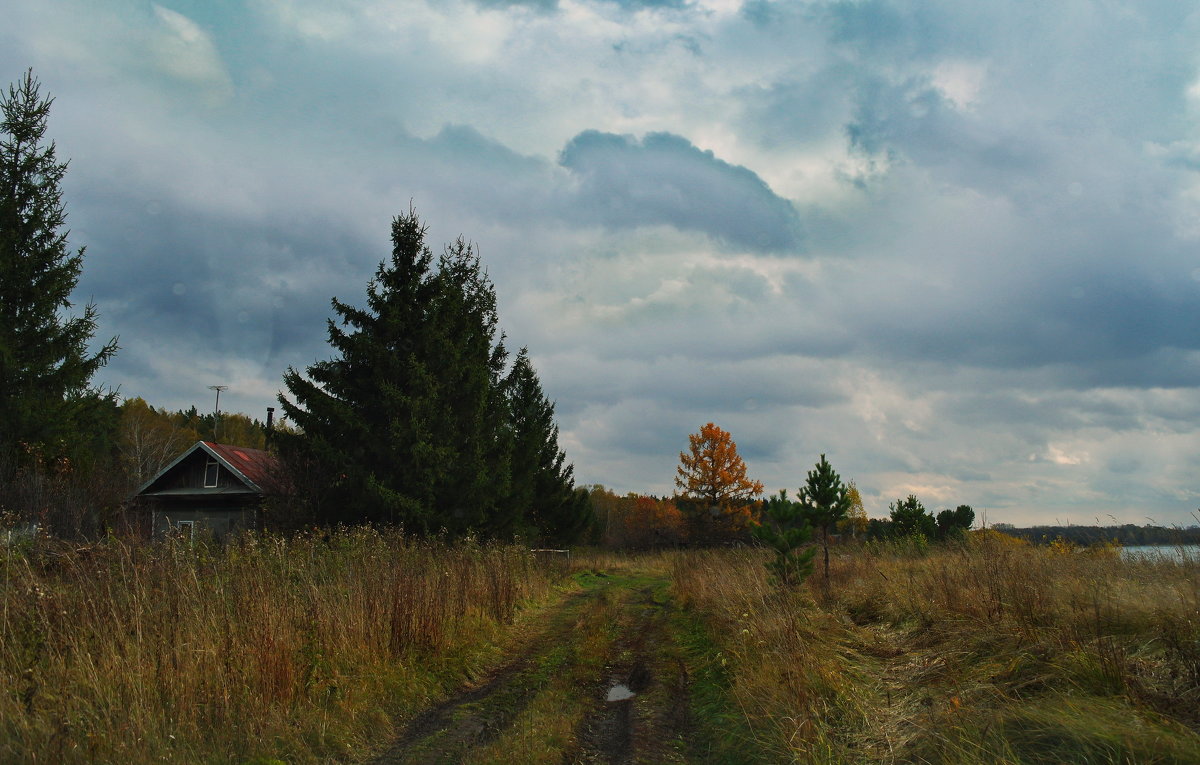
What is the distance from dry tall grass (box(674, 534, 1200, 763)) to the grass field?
28mm

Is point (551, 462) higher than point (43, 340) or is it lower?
lower

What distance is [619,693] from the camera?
25.6ft

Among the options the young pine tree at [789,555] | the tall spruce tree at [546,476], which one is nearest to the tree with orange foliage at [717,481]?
the tall spruce tree at [546,476]

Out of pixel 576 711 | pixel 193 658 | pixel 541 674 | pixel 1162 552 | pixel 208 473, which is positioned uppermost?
pixel 208 473

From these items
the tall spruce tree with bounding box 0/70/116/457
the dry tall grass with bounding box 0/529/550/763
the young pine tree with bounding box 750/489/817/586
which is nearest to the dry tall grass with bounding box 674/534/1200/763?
the young pine tree with bounding box 750/489/817/586

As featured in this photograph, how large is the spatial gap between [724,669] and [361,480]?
13.1 metres

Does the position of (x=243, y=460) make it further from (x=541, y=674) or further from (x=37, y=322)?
(x=541, y=674)

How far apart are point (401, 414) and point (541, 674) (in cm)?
1126

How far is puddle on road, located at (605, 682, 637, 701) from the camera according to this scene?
755cm

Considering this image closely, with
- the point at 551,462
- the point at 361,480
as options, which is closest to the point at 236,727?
the point at 361,480

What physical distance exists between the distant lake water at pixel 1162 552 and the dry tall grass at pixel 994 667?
146 mm

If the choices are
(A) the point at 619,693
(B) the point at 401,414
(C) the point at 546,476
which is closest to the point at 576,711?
(A) the point at 619,693

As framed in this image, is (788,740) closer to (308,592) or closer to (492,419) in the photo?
(308,592)

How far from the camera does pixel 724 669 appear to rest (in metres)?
8.18
